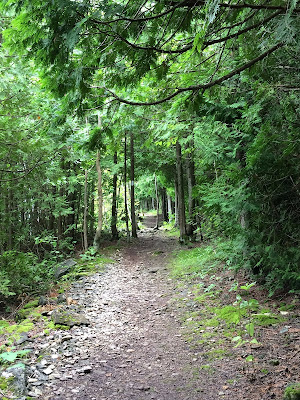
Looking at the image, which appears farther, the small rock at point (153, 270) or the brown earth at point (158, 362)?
the small rock at point (153, 270)

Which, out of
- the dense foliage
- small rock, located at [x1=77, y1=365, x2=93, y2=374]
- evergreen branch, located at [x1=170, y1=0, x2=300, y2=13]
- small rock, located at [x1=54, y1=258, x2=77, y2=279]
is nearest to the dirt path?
small rock, located at [x1=77, y1=365, x2=93, y2=374]

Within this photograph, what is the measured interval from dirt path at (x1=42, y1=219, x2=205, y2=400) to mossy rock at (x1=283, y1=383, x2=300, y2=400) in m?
1.05

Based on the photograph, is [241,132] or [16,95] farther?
[16,95]

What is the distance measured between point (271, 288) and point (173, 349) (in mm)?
2389

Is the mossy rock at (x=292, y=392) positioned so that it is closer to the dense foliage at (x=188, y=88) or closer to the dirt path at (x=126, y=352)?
the dirt path at (x=126, y=352)

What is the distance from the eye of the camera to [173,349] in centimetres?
500

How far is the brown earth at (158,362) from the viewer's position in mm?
3634

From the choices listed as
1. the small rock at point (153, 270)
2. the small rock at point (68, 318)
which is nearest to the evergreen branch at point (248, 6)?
the small rock at point (68, 318)

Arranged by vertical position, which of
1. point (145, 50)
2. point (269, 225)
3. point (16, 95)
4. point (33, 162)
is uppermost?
point (16, 95)

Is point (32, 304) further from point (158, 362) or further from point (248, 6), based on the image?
point (248, 6)

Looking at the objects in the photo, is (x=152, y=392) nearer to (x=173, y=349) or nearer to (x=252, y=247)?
(x=173, y=349)

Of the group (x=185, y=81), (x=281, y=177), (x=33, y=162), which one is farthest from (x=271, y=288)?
(x=33, y=162)

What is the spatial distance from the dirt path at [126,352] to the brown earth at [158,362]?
0.01 m

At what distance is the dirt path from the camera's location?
12.7ft
